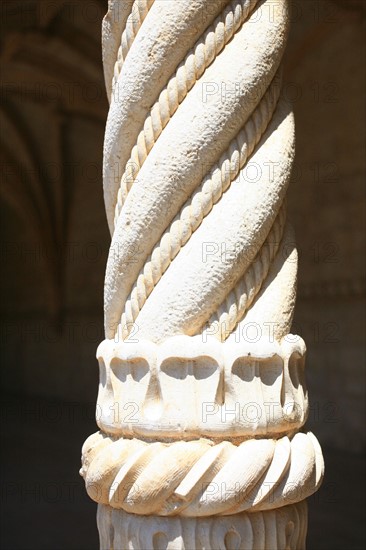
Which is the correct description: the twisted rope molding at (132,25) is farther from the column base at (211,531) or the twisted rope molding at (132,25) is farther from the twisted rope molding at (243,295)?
the column base at (211,531)

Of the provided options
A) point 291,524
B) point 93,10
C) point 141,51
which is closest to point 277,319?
point 291,524

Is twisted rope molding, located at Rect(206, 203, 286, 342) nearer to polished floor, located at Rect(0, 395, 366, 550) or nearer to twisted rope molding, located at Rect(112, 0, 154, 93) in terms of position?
twisted rope molding, located at Rect(112, 0, 154, 93)

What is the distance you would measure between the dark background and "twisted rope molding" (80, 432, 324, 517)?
2640 millimetres

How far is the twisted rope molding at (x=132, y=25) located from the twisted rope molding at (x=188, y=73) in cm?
15

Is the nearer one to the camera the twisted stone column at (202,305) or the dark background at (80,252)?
the twisted stone column at (202,305)

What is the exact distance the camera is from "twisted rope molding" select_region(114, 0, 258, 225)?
1.28 meters

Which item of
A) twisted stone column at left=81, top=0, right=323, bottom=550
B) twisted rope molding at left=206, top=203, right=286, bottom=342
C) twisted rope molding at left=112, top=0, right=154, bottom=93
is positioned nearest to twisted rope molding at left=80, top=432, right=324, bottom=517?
twisted stone column at left=81, top=0, right=323, bottom=550

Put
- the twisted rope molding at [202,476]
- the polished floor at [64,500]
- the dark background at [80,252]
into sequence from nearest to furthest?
1. the twisted rope molding at [202,476]
2. the polished floor at [64,500]
3. the dark background at [80,252]

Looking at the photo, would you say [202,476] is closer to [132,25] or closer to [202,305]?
[202,305]

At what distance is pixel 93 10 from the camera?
291 inches

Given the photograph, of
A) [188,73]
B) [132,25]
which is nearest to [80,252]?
[132,25]

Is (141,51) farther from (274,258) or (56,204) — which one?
(56,204)

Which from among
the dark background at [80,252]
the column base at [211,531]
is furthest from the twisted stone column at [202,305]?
the dark background at [80,252]

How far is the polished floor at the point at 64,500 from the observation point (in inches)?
148
